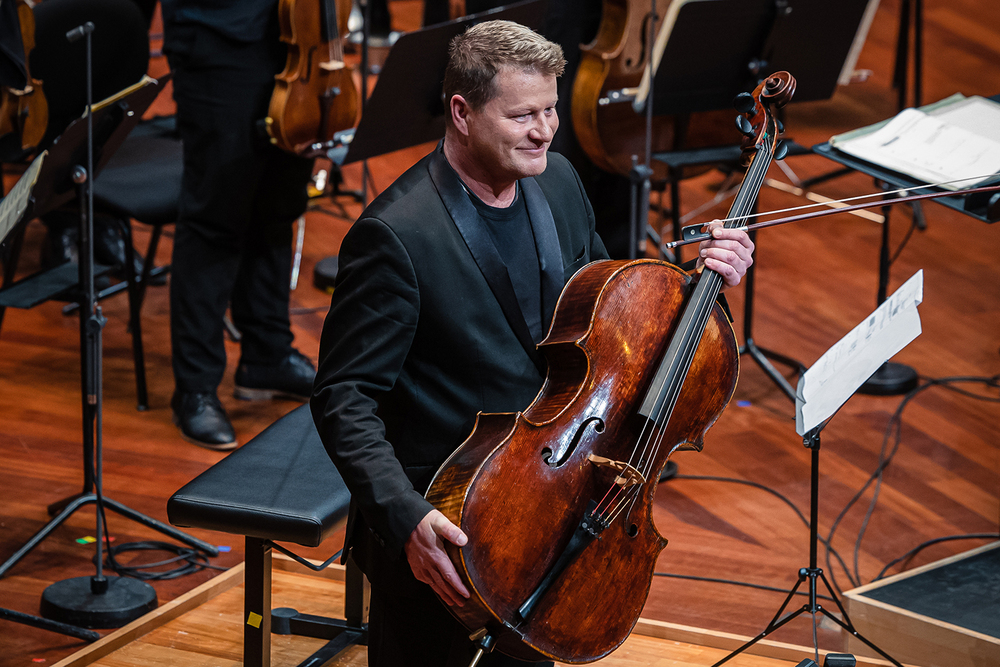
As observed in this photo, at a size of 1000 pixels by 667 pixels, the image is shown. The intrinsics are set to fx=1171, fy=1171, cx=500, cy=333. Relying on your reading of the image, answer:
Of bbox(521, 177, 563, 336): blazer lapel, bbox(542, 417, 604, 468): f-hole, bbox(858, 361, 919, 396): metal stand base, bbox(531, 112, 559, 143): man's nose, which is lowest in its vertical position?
bbox(858, 361, 919, 396): metal stand base

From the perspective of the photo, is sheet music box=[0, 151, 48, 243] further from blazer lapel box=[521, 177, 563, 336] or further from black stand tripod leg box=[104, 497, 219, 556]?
blazer lapel box=[521, 177, 563, 336]

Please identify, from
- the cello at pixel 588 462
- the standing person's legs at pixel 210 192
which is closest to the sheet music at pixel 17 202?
the standing person's legs at pixel 210 192

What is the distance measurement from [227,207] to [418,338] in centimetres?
177

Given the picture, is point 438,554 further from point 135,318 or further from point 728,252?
point 135,318

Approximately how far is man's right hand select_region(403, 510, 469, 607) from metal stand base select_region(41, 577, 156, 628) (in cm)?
133

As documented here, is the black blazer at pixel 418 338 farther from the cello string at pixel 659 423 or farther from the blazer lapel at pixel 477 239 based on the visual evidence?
the cello string at pixel 659 423

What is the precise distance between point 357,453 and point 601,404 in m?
0.36

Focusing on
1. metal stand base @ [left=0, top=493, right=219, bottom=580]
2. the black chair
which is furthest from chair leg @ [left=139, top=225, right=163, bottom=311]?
metal stand base @ [left=0, top=493, right=219, bottom=580]

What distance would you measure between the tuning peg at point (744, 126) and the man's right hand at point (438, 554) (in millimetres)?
826

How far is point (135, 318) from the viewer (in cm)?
365

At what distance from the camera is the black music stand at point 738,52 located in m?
3.35

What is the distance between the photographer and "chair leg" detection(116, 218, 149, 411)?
3572mm

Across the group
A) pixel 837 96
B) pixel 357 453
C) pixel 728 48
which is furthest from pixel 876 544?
pixel 837 96

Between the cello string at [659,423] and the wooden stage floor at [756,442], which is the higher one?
the cello string at [659,423]
